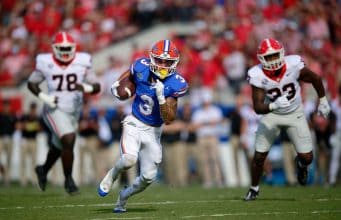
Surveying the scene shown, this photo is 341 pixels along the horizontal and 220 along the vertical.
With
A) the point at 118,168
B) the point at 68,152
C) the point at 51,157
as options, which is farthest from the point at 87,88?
the point at 118,168

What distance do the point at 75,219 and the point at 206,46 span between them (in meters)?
10.7

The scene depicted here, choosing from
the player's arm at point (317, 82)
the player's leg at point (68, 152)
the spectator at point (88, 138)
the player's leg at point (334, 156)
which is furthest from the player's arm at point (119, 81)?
the spectator at point (88, 138)

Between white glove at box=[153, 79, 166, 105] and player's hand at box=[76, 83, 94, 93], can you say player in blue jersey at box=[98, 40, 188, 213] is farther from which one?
player's hand at box=[76, 83, 94, 93]

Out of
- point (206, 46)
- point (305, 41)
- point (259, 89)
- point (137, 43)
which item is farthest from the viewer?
point (137, 43)

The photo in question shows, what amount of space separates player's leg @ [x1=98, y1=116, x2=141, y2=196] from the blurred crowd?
676cm

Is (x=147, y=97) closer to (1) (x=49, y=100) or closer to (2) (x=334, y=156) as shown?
(1) (x=49, y=100)

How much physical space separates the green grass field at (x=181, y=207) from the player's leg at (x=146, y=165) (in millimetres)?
217

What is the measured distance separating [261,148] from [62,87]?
10.3 ft

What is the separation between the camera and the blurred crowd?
16.8m

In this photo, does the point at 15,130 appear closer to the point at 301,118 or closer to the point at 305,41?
the point at 305,41

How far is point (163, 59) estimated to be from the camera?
359 inches

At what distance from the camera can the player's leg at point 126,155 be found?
352 inches

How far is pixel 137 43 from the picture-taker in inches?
789

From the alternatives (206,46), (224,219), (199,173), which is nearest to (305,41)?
(206,46)
